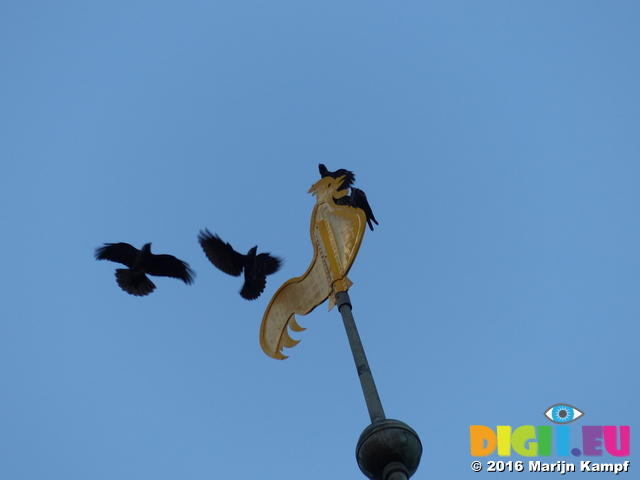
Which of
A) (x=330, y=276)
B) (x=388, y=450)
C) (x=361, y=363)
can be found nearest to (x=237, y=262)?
(x=330, y=276)

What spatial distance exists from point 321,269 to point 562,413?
21.7 feet

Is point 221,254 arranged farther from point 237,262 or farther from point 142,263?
point 142,263

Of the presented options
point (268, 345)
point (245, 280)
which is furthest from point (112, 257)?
point (268, 345)

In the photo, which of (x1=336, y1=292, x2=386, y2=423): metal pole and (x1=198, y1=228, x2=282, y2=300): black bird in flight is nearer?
(x1=336, y1=292, x2=386, y2=423): metal pole

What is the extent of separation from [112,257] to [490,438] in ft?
20.8

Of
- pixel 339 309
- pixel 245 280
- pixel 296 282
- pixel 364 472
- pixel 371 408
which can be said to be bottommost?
pixel 364 472

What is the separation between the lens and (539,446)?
33.8ft

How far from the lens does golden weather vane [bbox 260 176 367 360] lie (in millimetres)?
6516

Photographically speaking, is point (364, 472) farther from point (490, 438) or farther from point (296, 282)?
point (490, 438)

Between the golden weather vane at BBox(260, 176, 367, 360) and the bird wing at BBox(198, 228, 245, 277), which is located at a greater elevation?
the bird wing at BBox(198, 228, 245, 277)

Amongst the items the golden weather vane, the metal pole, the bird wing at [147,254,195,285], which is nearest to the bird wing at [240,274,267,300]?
the bird wing at [147,254,195,285]

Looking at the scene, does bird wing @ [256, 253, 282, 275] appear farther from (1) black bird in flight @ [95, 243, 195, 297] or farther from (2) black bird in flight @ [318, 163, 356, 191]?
(2) black bird in flight @ [318, 163, 356, 191]

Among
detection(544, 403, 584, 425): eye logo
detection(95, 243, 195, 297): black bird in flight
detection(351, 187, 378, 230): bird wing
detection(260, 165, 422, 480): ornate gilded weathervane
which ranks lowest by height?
detection(260, 165, 422, 480): ornate gilded weathervane

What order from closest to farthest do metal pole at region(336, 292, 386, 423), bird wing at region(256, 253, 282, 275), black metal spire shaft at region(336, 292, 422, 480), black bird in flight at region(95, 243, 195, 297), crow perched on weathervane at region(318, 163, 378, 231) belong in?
black metal spire shaft at region(336, 292, 422, 480), metal pole at region(336, 292, 386, 423), crow perched on weathervane at region(318, 163, 378, 231), bird wing at region(256, 253, 282, 275), black bird in flight at region(95, 243, 195, 297)
